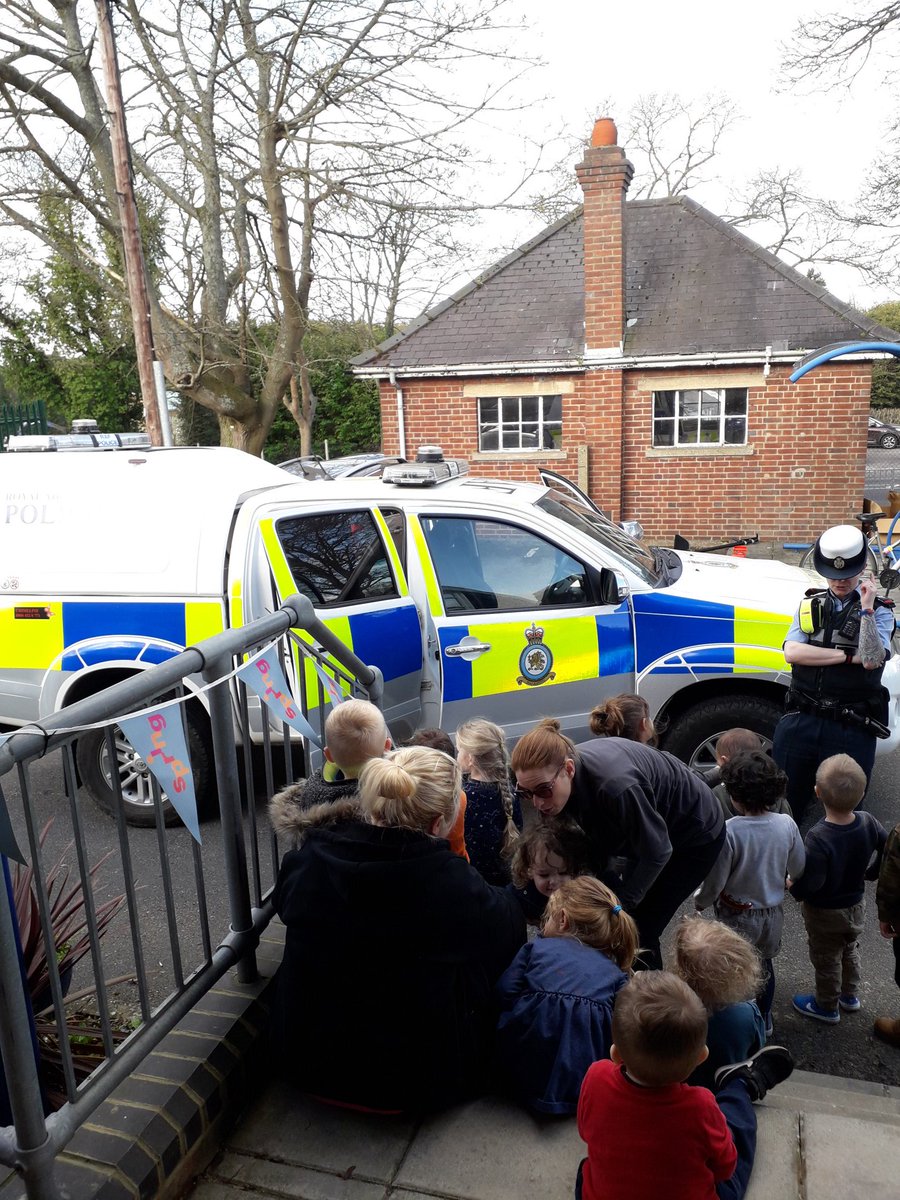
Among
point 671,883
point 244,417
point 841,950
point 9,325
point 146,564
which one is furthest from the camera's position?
point 9,325

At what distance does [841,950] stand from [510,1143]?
1734 mm

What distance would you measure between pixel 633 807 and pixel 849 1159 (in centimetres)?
108

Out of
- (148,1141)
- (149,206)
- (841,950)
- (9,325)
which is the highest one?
(149,206)

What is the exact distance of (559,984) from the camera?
2.53 metres

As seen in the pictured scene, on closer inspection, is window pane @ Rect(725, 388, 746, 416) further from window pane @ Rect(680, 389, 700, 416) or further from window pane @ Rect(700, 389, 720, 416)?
window pane @ Rect(680, 389, 700, 416)

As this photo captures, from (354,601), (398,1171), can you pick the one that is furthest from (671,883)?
(354,601)

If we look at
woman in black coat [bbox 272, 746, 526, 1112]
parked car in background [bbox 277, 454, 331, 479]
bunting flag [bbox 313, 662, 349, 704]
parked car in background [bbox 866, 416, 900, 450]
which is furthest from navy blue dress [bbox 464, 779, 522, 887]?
parked car in background [bbox 866, 416, 900, 450]

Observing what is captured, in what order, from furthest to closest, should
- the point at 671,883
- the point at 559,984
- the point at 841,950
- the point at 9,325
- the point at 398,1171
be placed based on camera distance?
the point at 9,325 → the point at 841,950 → the point at 671,883 → the point at 559,984 → the point at 398,1171

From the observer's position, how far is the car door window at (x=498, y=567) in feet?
17.0

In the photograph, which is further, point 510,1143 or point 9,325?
point 9,325

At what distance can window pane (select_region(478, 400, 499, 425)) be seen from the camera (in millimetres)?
15484

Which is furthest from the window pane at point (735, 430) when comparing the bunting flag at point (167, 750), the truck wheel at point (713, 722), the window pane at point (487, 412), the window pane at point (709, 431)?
the bunting flag at point (167, 750)

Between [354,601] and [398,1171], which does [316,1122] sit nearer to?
[398,1171]

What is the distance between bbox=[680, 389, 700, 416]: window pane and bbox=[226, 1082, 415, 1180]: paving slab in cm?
1350
